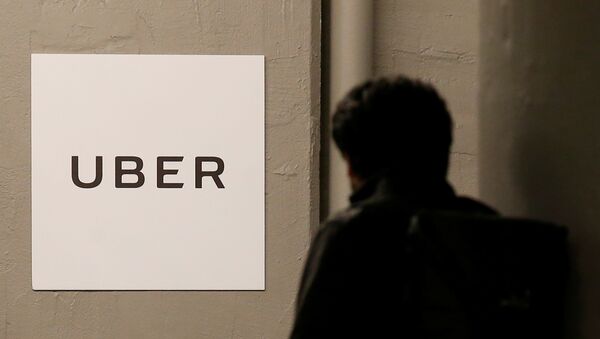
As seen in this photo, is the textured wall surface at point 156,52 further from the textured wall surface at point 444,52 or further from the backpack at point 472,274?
the backpack at point 472,274

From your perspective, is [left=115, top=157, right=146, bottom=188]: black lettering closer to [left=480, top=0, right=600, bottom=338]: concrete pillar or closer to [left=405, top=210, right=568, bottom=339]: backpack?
[left=480, top=0, right=600, bottom=338]: concrete pillar

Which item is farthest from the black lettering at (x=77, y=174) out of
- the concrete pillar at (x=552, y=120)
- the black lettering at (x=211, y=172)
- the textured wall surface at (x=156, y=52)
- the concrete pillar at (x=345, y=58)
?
the concrete pillar at (x=552, y=120)

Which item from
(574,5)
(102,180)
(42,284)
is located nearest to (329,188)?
(102,180)

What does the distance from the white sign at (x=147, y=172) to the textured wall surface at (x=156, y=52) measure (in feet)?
0.13

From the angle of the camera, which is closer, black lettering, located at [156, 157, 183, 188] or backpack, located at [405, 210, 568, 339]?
backpack, located at [405, 210, 568, 339]

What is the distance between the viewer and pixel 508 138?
6.91 ft

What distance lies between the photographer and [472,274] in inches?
66.7

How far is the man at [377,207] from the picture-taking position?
167cm

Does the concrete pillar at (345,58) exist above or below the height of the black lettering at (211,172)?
above

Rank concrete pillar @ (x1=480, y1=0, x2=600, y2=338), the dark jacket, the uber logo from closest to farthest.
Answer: the dark jacket, concrete pillar @ (x1=480, y1=0, x2=600, y2=338), the uber logo

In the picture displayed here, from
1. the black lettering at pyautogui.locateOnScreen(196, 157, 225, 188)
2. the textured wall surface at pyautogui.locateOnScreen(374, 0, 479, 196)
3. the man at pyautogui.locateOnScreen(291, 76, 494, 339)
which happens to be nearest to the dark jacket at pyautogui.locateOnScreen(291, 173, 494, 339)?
the man at pyautogui.locateOnScreen(291, 76, 494, 339)

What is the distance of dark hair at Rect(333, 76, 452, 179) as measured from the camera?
176 cm

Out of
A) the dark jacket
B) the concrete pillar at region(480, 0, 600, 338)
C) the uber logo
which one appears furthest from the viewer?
the uber logo

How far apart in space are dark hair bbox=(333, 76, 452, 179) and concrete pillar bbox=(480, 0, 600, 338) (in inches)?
9.5
